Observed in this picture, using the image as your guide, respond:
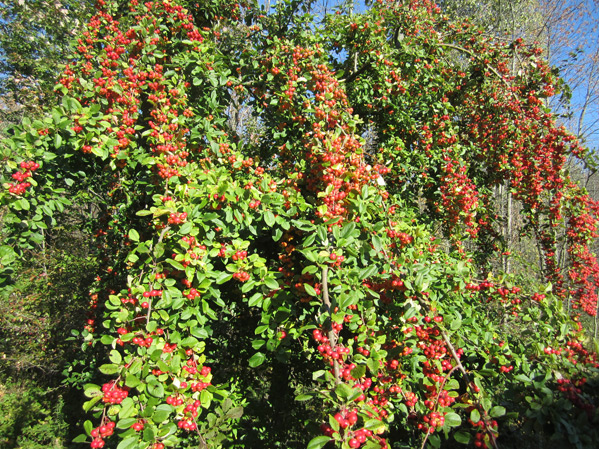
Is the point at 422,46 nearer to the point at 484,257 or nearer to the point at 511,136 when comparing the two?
the point at 511,136

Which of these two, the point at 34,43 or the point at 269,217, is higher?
the point at 34,43

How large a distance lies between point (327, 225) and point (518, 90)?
2.73 m

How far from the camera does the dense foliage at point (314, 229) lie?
1.42 m

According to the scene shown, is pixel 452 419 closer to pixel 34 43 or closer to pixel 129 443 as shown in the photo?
pixel 129 443

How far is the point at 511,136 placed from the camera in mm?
3131

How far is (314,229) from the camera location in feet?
5.40

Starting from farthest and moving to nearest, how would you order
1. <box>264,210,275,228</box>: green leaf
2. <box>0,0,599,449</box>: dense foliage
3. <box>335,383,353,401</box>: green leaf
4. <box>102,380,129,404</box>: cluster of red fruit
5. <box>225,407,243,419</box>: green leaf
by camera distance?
<box>225,407,243,419</box>: green leaf → <box>264,210,275,228</box>: green leaf → <box>0,0,599,449</box>: dense foliage → <box>102,380,129,404</box>: cluster of red fruit → <box>335,383,353,401</box>: green leaf

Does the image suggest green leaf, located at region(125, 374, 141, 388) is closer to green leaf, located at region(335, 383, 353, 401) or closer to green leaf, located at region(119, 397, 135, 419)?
green leaf, located at region(119, 397, 135, 419)

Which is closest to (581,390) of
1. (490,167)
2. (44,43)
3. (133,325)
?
(133,325)

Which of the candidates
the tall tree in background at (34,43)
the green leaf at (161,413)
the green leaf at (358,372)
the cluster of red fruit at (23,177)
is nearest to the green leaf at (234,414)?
the green leaf at (161,413)

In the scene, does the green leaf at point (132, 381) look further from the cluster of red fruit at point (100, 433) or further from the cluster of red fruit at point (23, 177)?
the cluster of red fruit at point (23, 177)

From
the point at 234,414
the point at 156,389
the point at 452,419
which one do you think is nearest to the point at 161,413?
the point at 156,389

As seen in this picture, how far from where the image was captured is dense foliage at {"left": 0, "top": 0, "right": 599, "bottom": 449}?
4.67 feet

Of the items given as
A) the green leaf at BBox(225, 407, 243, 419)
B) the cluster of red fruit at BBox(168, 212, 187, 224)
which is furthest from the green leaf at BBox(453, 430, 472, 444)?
the cluster of red fruit at BBox(168, 212, 187, 224)
